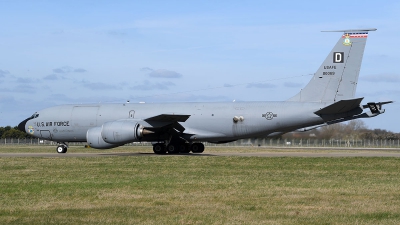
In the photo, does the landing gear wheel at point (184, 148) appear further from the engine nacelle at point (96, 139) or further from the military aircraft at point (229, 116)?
the engine nacelle at point (96, 139)

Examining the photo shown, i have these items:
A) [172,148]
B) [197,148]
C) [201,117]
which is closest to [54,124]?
[172,148]

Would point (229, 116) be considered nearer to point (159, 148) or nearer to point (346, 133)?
point (159, 148)

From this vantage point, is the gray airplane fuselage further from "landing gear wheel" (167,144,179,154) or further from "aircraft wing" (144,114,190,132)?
"landing gear wheel" (167,144,179,154)

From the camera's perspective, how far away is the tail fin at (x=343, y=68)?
33.0 metres

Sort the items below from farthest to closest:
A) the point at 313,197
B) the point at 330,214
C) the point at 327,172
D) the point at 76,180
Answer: the point at 327,172 → the point at 76,180 → the point at 313,197 → the point at 330,214

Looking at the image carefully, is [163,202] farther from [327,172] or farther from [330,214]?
[327,172]

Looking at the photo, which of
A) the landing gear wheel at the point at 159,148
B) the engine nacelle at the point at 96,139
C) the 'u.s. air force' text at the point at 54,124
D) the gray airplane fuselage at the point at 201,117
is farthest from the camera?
the 'u.s. air force' text at the point at 54,124

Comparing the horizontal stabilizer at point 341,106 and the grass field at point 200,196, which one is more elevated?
the horizontal stabilizer at point 341,106

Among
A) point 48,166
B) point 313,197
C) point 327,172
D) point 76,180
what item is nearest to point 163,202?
point 313,197

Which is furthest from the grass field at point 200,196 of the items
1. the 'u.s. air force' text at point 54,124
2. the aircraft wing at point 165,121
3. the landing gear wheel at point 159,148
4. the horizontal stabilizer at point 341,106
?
the 'u.s. air force' text at point 54,124

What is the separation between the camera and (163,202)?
497 inches

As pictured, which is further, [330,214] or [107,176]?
[107,176]

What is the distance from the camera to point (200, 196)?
44.9 ft

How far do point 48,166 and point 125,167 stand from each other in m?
3.46
